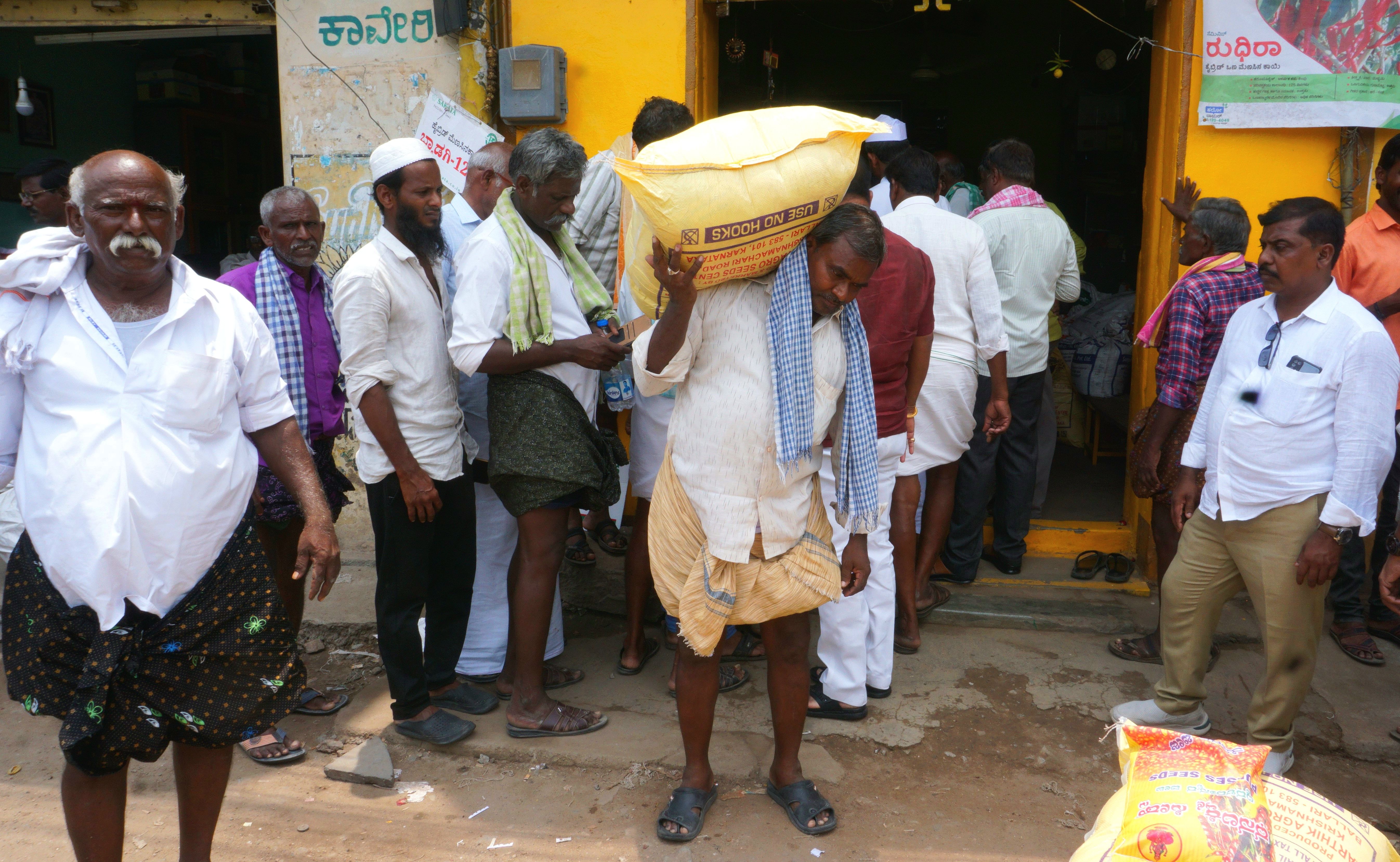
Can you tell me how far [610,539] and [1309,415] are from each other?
339 centimetres

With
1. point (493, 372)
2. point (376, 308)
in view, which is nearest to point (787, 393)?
point (493, 372)

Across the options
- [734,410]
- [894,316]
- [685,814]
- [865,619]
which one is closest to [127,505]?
[734,410]

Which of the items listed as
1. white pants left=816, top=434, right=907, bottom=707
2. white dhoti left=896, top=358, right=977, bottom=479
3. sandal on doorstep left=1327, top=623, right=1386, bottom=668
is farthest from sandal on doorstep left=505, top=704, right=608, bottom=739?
sandal on doorstep left=1327, top=623, right=1386, bottom=668

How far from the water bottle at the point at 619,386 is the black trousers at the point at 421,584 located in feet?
2.15

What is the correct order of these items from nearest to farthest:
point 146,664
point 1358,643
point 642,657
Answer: point 146,664 < point 642,657 < point 1358,643

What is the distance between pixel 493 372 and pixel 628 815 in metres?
1.48

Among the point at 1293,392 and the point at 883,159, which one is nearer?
the point at 1293,392

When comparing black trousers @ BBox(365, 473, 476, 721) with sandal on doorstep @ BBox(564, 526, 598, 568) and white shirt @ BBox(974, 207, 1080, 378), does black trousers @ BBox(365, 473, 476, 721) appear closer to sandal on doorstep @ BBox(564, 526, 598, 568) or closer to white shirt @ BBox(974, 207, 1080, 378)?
sandal on doorstep @ BBox(564, 526, 598, 568)

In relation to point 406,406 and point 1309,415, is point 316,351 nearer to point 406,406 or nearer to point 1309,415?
point 406,406

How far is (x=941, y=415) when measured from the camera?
4.29 m

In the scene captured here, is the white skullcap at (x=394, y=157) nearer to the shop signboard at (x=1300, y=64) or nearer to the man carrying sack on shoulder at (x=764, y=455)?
the man carrying sack on shoulder at (x=764, y=455)

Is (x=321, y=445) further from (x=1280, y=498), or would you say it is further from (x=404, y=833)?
(x=1280, y=498)

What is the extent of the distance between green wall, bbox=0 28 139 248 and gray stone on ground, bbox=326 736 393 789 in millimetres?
5911

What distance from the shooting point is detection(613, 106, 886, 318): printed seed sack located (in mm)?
2371
